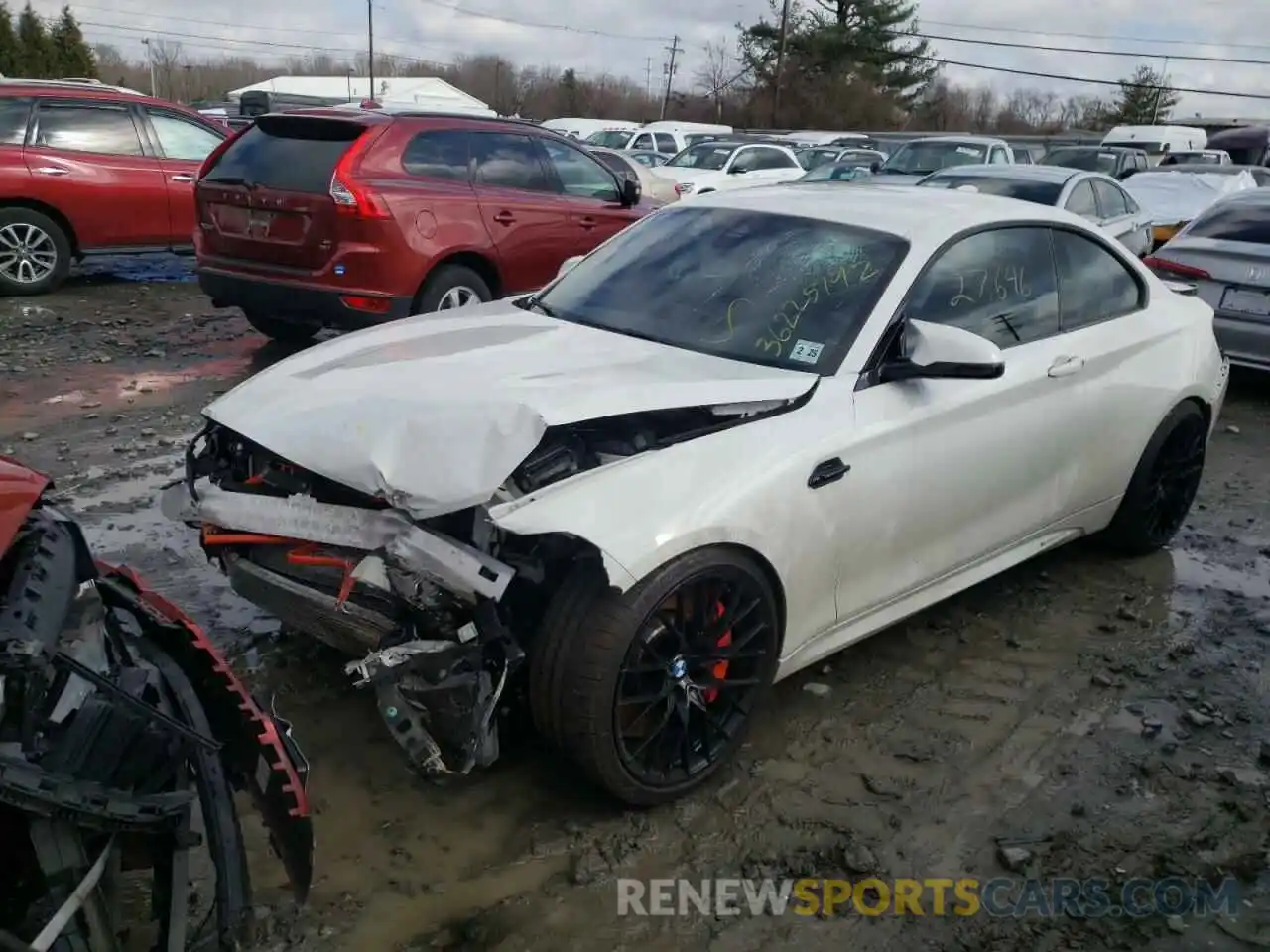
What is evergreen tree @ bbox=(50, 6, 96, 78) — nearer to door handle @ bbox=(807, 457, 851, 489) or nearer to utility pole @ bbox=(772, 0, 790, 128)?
utility pole @ bbox=(772, 0, 790, 128)

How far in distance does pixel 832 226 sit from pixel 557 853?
2.40 meters

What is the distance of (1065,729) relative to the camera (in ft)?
12.2

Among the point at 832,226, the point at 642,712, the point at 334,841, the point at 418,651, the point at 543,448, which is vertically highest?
the point at 832,226

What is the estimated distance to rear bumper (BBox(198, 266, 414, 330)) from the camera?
696 cm

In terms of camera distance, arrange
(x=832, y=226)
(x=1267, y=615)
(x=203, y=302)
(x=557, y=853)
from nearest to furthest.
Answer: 1. (x=557, y=853)
2. (x=832, y=226)
3. (x=1267, y=615)
4. (x=203, y=302)

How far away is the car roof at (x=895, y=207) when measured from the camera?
3.97m

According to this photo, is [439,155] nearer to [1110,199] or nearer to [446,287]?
[446,287]

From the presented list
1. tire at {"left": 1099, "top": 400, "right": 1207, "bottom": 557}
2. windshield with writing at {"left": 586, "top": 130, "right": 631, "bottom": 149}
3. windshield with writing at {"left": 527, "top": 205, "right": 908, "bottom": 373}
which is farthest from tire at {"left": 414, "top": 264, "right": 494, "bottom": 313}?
windshield with writing at {"left": 586, "top": 130, "right": 631, "bottom": 149}

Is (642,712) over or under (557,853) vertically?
over

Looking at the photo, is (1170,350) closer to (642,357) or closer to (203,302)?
(642,357)

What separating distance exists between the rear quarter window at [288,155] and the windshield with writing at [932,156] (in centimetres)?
1016

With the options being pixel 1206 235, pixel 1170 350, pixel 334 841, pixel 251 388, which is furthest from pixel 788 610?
pixel 1206 235

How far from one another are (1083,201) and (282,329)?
25.5 ft

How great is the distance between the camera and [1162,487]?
16.4ft
